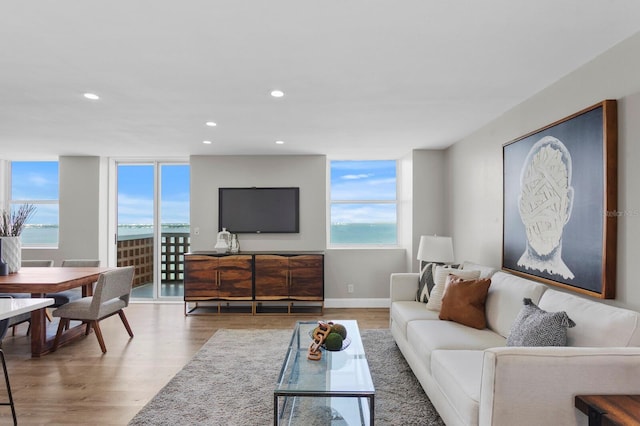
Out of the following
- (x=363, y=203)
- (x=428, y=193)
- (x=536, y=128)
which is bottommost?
(x=363, y=203)

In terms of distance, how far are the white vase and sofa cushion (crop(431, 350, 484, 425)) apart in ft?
14.7

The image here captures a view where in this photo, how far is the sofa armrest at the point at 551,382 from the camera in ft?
4.93

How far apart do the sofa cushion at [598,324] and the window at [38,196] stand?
6747mm

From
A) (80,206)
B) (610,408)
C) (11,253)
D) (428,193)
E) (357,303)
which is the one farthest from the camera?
(80,206)

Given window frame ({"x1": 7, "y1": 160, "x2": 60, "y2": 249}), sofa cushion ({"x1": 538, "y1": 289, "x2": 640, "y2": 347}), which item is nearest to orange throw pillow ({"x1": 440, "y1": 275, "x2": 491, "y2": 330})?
sofa cushion ({"x1": 538, "y1": 289, "x2": 640, "y2": 347})

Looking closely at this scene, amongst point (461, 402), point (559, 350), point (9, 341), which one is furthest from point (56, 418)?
point (559, 350)

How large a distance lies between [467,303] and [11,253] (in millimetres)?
4753

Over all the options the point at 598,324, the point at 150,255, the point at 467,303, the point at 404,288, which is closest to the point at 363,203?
the point at 404,288

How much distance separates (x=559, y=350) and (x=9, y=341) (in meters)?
5.02

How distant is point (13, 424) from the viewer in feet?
7.36

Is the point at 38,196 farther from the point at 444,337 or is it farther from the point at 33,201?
the point at 444,337

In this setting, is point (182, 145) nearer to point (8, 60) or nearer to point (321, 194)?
point (321, 194)

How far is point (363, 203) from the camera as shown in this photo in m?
5.74

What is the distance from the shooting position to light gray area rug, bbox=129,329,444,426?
7.58 ft
